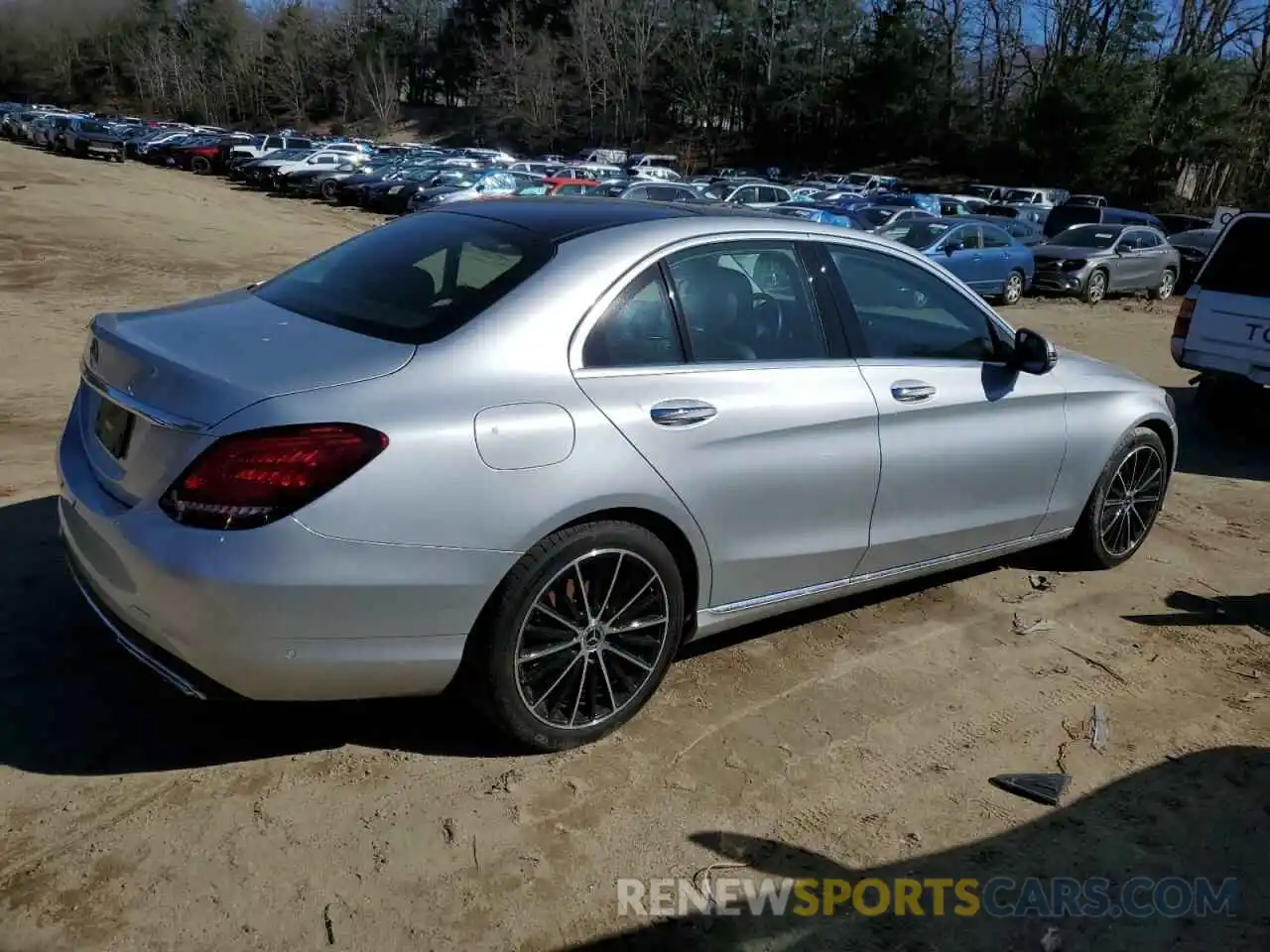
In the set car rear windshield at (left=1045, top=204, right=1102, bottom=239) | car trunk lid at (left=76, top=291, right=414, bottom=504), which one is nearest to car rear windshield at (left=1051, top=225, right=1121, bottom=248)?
car rear windshield at (left=1045, top=204, right=1102, bottom=239)

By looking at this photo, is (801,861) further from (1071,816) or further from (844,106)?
(844,106)

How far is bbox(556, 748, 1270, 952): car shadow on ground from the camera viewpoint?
8.87 ft

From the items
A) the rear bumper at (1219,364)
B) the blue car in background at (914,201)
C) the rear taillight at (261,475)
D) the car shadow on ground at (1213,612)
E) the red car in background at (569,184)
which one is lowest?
the car shadow on ground at (1213,612)

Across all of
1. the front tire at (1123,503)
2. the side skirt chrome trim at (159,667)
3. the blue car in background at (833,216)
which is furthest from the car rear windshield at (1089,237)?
the side skirt chrome trim at (159,667)

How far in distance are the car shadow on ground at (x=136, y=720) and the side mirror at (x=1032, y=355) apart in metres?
2.70

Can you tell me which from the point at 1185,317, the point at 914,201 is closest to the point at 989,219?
the point at 914,201

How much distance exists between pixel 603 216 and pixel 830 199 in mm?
28068

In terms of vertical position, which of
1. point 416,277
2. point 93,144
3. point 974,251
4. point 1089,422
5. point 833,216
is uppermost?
point 416,277

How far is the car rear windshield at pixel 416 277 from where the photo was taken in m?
3.24

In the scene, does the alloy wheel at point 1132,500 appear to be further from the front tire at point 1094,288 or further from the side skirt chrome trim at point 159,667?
the front tire at point 1094,288

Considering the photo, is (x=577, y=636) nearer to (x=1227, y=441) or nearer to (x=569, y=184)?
(x=1227, y=441)

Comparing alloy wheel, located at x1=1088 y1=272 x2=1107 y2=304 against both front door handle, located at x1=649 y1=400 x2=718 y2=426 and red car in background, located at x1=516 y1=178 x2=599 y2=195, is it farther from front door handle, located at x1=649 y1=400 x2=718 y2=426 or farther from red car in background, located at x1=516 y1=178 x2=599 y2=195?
front door handle, located at x1=649 y1=400 x2=718 y2=426

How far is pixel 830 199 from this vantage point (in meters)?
30.3

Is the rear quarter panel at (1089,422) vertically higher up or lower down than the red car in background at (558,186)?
higher up
